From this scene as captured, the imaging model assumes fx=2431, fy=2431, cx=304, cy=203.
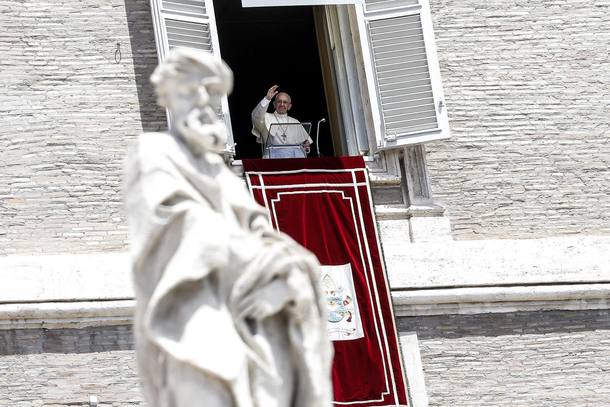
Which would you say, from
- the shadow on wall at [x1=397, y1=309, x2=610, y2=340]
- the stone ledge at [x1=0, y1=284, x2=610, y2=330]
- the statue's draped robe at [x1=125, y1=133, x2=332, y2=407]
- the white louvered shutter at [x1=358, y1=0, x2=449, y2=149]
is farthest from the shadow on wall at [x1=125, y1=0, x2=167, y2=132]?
the statue's draped robe at [x1=125, y1=133, x2=332, y2=407]

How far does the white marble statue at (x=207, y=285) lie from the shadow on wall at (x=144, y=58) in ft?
28.1

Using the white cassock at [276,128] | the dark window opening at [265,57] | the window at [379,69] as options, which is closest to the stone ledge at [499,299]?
the window at [379,69]

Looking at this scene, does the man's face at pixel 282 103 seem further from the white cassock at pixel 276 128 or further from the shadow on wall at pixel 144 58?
the shadow on wall at pixel 144 58

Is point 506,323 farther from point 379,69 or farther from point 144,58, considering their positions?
point 144,58

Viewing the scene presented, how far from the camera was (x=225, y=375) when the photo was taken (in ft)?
29.1

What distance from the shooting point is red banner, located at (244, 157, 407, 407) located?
17.7 meters

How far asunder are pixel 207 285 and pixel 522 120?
1006 cm

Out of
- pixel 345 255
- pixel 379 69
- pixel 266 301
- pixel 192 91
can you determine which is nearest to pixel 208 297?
pixel 266 301

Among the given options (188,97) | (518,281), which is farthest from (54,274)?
Answer: (188,97)

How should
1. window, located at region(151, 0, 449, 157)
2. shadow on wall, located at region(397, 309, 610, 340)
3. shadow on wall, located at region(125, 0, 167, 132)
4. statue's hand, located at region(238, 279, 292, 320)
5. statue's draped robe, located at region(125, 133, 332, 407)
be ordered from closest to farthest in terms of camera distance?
statue's draped robe, located at region(125, 133, 332, 407)
statue's hand, located at region(238, 279, 292, 320)
shadow on wall, located at region(125, 0, 167, 132)
shadow on wall, located at region(397, 309, 610, 340)
window, located at region(151, 0, 449, 157)

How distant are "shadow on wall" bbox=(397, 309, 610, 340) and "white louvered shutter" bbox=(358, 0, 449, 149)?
137cm

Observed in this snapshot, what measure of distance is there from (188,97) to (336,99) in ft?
30.9

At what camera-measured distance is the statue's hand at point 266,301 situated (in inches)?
359

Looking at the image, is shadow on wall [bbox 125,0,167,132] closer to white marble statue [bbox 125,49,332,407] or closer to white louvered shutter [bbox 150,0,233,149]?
white louvered shutter [bbox 150,0,233,149]
